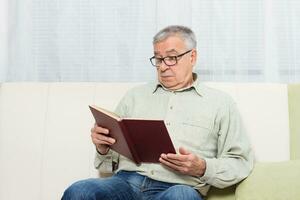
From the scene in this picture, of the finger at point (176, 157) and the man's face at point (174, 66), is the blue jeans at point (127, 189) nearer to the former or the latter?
the finger at point (176, 157)

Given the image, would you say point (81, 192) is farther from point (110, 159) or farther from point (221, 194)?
point (221, 194)

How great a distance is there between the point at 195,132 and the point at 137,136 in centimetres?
32

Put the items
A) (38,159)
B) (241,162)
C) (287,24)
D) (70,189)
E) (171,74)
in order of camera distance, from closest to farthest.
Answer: (70,189) < (241,162) < (171,74) < (38,159) < (287,24)

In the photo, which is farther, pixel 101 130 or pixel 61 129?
pixel 61 129

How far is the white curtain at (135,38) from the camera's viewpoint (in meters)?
2.11

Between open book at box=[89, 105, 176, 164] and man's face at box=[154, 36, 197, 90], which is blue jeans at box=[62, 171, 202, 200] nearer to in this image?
open book at box=[89, 105, 176, 164]

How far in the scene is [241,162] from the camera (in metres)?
1.62

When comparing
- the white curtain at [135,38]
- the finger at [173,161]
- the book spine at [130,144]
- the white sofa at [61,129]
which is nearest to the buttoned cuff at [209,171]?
the finger at [173,161]

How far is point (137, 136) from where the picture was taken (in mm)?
1458

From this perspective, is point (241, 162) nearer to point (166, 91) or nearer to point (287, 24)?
point (166, 91)

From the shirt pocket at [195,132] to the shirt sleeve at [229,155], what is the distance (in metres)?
0.05

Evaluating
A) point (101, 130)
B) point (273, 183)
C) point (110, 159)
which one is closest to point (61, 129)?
point (110, 159)

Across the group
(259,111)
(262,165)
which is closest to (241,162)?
(262,165)

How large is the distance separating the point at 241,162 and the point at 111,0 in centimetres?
104
